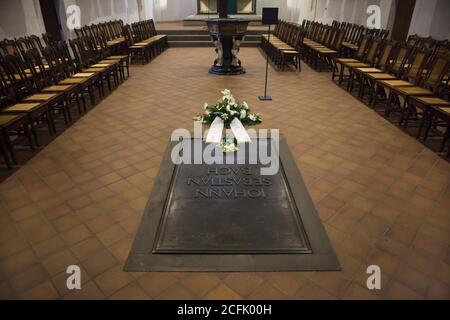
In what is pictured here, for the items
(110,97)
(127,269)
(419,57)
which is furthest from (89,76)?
(419,57)

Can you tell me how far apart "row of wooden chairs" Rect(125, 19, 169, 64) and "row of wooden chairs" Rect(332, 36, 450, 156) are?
609 centimetres

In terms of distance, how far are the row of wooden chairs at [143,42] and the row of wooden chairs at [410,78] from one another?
20.0ft

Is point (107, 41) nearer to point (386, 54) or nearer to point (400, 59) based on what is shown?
point (386, 54)

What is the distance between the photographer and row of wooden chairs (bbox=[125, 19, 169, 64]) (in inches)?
386

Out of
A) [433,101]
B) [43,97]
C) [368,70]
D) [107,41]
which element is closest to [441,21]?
[368,70]

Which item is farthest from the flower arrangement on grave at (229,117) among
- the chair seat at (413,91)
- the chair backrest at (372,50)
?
the chair backrest at (372,50)

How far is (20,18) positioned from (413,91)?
27.7 ft

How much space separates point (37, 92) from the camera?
5.20m

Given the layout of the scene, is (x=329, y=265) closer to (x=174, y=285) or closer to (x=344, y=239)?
(x=344, y=239)

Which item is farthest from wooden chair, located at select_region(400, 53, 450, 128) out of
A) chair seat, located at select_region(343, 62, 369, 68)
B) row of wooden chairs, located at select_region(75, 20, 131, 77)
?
row of wooden chairs, located at select_region(75, 20, 131, 77)

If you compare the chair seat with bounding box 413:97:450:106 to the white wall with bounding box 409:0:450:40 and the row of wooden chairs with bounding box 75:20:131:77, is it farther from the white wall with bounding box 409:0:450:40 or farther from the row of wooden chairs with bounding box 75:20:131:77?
the row of wooden chairs with bounding box 75:20:131:77

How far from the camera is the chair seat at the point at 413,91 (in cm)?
487

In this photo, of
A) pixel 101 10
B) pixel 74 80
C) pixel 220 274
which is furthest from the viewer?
pixel 101 10

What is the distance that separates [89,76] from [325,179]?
480 cm
